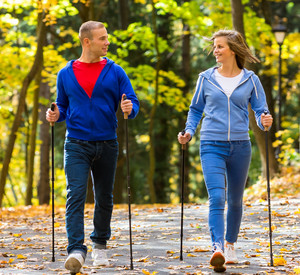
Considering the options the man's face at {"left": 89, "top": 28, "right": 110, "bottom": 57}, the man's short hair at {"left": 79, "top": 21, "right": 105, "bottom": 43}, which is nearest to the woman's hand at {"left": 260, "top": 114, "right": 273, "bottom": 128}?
the man's face at {"left": 89, "top": 28, "right": 110, "bottom": 57}

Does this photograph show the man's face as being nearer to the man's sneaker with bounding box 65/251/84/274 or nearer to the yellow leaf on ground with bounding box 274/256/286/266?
the man's sneaker with bounding box 65/251/84/274

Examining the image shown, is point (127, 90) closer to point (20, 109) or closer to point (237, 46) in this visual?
point (237, 46)

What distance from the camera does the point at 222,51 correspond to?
5.61 meters

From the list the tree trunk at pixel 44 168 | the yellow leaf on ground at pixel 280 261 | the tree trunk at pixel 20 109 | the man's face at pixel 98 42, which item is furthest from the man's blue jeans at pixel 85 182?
the tree trunk at pixel 44 168

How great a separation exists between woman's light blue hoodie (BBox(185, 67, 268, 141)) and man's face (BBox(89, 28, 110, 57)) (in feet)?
3.13

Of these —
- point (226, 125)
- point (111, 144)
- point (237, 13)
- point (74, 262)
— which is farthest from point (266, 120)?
point (237, 13)

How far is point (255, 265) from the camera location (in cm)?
559

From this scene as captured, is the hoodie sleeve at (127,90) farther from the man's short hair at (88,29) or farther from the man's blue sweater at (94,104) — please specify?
the man's short hair at (88,29)

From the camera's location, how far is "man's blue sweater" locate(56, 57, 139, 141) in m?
5.41

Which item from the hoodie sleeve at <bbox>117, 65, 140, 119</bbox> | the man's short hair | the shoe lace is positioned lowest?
the shoe lace

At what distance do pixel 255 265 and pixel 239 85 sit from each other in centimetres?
168

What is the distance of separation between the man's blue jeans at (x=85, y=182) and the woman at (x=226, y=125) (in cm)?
75

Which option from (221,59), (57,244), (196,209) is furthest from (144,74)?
(221,59)

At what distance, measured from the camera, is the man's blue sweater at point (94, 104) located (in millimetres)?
5414
